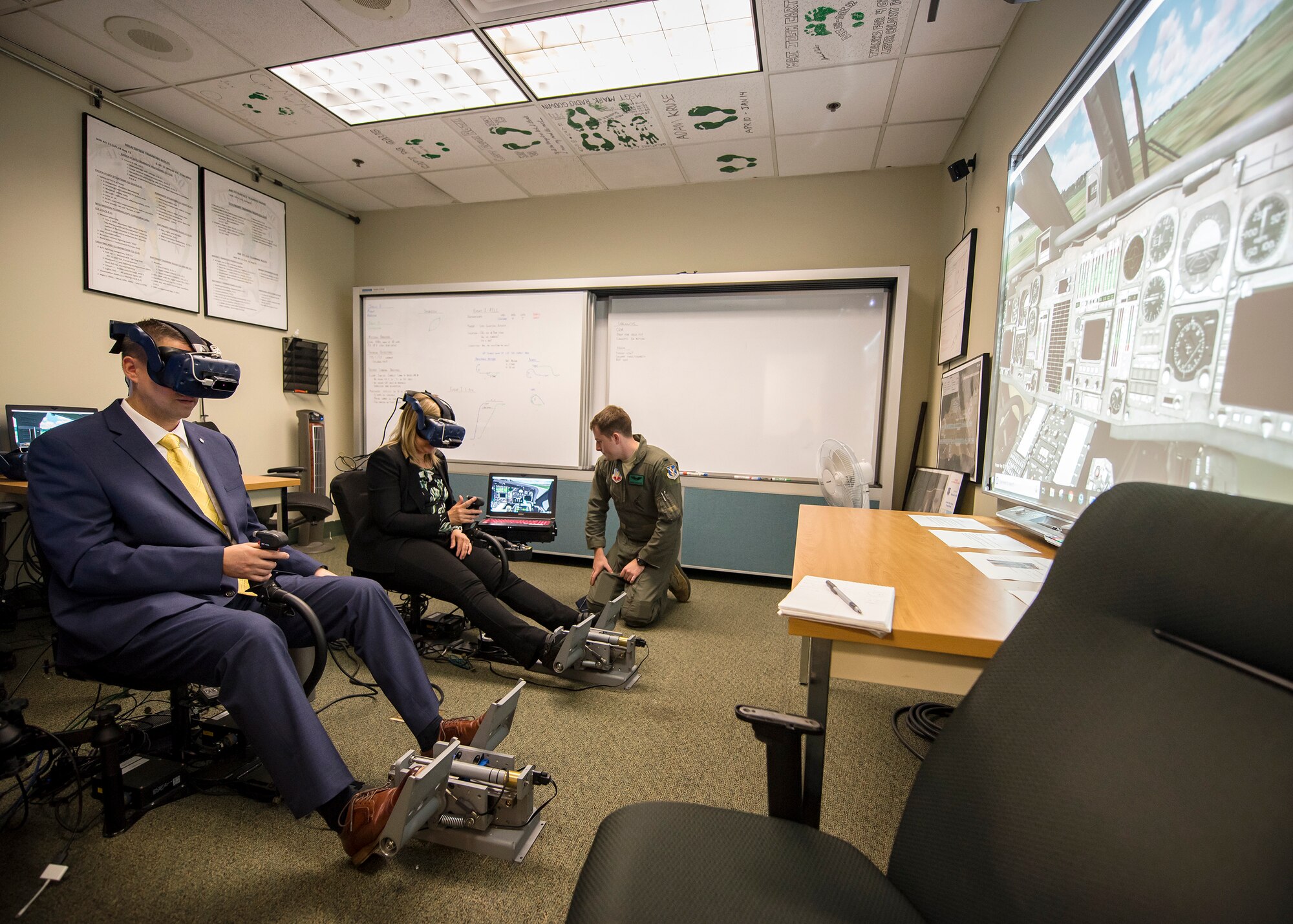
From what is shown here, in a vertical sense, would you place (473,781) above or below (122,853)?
above

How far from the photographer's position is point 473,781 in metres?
1.26

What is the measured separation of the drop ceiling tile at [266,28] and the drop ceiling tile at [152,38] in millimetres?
79

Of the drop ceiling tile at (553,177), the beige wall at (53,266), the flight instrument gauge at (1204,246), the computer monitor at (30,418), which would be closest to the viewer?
the flight instrument gauge at (1204,246)

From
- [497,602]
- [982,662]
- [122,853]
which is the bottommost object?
[122,853]

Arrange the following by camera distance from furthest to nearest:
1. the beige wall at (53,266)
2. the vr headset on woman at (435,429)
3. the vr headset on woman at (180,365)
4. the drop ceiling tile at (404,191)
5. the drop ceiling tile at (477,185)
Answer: the drop ceiling tile at (404,191) < the drop ceiling tile at (477,185) < the beige wall at (53,266) < the vr headset on woman at (435,429) < the vr headset on woman at (180,365)

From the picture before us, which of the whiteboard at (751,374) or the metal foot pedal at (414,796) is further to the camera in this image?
the whiteboard at (751,374)

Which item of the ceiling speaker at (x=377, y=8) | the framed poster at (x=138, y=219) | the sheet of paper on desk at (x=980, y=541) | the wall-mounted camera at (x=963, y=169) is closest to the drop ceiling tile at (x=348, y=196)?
the framed poster at (x=138, y=219)

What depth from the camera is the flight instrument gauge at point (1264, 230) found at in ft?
2.57

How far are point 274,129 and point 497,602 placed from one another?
3.28m

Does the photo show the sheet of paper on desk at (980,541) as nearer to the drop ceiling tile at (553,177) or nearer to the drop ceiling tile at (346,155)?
the drop ceiling tile at (553,177)

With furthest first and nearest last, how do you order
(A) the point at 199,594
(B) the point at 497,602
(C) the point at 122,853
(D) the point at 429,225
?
(D) the point at 429,225, (B) the point at 497,602, (A) the point at 199,594, (C) the point at 122,853

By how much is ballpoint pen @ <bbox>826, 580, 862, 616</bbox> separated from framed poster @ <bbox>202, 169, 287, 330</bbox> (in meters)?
4.17

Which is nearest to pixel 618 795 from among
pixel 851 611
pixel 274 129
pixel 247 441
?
pixel 851 611

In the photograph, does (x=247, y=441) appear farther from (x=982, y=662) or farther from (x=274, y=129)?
(x=982, y=662)
